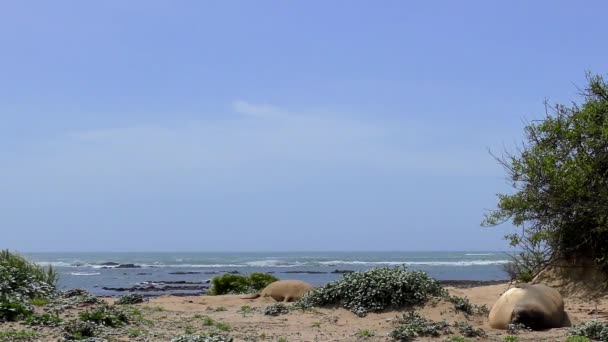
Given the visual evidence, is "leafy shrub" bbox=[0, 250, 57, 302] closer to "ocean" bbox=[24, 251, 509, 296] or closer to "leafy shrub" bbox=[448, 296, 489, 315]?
"ocean" bbox=[24, 251, 509, 296]

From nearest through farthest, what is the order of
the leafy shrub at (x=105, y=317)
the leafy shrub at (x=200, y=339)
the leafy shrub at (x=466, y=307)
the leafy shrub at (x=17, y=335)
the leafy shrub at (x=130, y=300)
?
the leafy shrub at (x=200, y=339), the leafy shrub at (x=17, y=335), the leafy shrub at (x=105, y=317), the leafy shrub at (x=466, y=307), the leafy shrub at (x=130, y=300)

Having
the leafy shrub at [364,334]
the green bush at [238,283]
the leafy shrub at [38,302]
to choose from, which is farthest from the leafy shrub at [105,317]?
the green bush at [238,283]

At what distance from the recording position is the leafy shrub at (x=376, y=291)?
48.8ft

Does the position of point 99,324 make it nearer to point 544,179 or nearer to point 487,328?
point 487,328

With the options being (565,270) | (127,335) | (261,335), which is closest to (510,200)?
(565,270)

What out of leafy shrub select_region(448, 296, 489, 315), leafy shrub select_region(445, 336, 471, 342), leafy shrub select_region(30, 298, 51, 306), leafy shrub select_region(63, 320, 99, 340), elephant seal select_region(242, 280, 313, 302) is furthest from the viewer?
elephant seal select_region(242, 280, 313, 302)

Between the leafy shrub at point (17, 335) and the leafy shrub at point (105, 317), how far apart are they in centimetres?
114

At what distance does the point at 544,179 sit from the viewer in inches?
586

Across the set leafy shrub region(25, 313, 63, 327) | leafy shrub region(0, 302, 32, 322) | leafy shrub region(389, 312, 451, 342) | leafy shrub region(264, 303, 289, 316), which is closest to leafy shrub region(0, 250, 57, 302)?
leafy shrub region(0, 302, 32, 322)

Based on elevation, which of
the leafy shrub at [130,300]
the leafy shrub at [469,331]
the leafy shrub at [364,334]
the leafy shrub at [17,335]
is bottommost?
the leafy shrub at [364,334]

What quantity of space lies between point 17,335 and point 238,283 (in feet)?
43.7

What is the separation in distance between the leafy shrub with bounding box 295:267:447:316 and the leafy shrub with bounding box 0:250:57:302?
5804 millimetres

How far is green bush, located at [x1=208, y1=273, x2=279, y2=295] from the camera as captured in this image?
2305 cm

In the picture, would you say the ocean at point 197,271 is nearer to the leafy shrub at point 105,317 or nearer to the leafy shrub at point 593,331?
the leafy shrub at point 593,331
